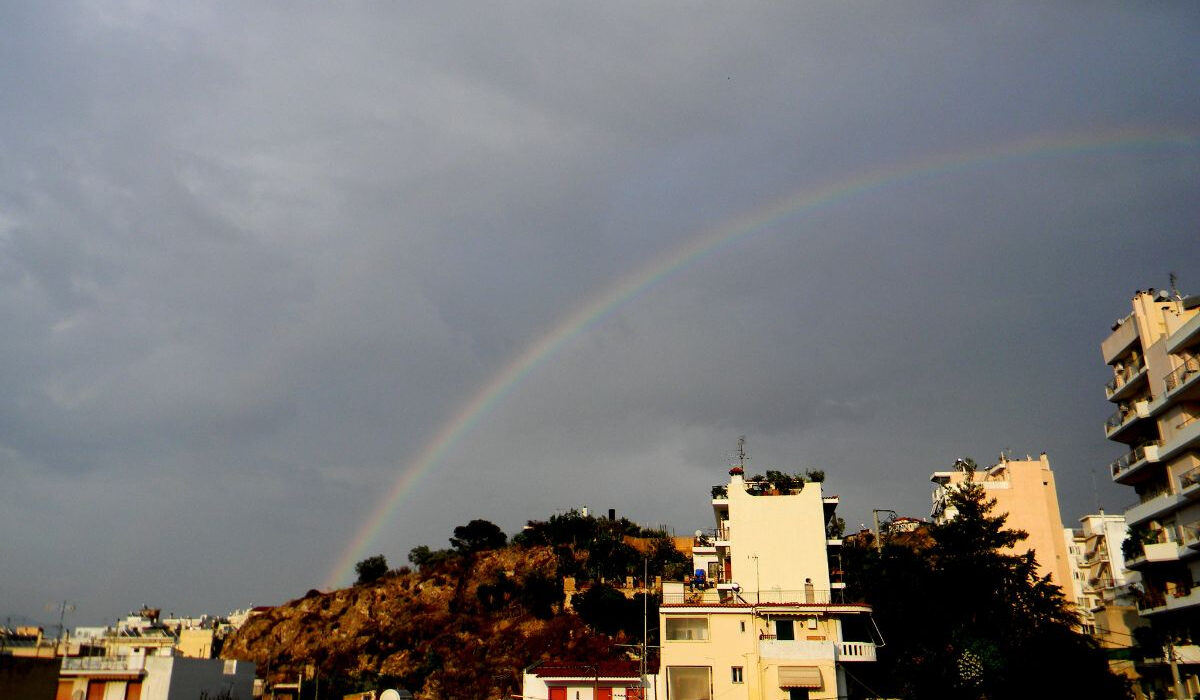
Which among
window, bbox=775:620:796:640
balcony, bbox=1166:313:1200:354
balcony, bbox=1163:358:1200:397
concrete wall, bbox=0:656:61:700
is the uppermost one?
balcony, bbox=1166:313:1200:354

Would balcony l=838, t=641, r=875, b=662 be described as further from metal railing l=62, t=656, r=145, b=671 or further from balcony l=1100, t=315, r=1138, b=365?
metal railing l=62, t=656, r=145, b=671

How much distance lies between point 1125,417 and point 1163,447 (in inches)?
275

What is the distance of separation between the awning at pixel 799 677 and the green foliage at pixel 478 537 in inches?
2301

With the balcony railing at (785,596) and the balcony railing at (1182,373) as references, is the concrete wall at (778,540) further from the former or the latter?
the balcony railing at (1182,373)

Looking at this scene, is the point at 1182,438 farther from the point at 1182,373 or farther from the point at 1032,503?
the point at 1032,503

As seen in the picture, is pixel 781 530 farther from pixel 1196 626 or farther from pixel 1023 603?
pixel 1196 626

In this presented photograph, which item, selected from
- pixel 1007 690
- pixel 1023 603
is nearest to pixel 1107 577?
pixel 1023 603

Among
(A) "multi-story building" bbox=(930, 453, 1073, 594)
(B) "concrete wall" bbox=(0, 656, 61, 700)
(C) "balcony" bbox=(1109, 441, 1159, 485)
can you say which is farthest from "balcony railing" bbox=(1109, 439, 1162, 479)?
(B) "concrete wall" bbox=(0, 656, 61, 700)

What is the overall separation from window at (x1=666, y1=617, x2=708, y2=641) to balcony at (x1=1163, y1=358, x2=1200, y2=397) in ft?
105

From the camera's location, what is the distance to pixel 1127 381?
59406mm

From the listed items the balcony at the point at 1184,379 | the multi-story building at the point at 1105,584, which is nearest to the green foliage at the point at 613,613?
the multi-story building at the point at 1105,584

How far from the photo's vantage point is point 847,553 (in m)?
79.1

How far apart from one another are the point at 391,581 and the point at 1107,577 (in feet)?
261

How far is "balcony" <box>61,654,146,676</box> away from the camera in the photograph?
50.0 m
